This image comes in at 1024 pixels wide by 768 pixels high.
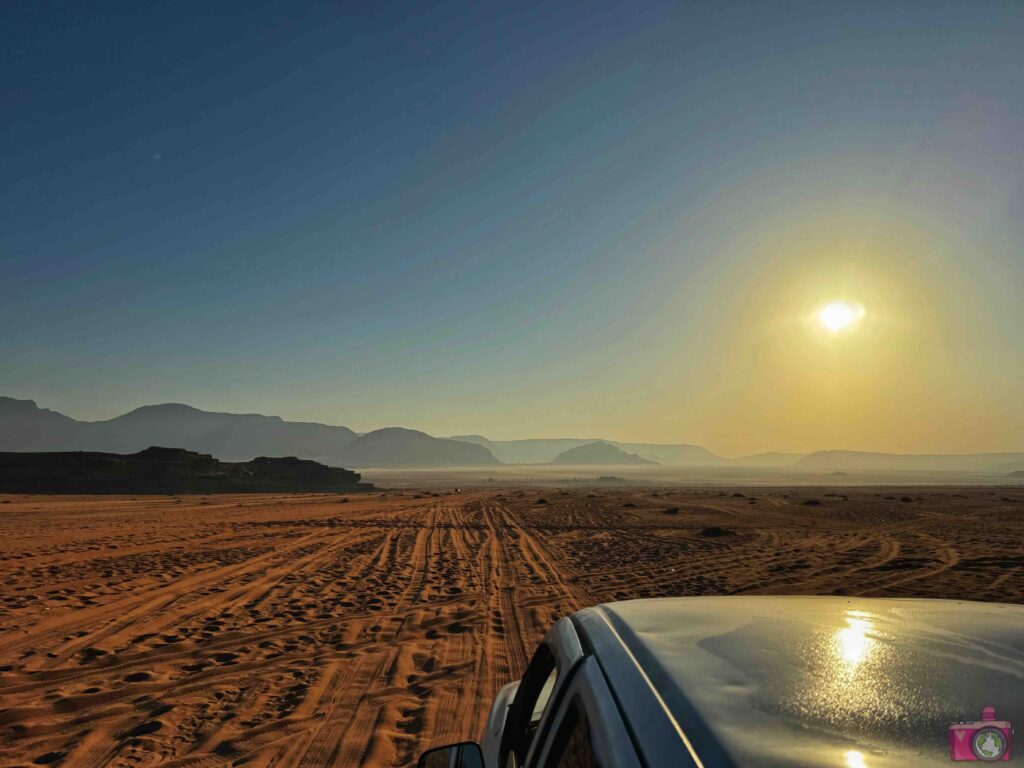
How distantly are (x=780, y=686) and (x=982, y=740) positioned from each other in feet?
1.26

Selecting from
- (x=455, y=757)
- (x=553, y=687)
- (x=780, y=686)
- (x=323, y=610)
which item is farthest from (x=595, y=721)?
(x=323, y=610)

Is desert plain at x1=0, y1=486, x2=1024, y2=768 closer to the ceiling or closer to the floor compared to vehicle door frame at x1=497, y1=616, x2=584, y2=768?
closer to the floor

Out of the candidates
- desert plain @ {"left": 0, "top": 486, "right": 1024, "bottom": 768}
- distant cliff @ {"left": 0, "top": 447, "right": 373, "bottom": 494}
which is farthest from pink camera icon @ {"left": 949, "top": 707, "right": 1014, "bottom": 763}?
distant cliff @ {"left": 0, "top": 447, "right": 373, "bottom": 494}

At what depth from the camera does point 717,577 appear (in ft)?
38.6

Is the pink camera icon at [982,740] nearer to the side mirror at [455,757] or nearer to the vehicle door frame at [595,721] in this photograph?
the vehicle door frame at [595,721]

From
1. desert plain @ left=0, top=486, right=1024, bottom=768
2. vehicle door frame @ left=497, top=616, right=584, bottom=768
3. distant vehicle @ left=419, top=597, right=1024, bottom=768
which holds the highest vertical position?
distant vehicle @ left=419, top=597, right=1024, bottom=768

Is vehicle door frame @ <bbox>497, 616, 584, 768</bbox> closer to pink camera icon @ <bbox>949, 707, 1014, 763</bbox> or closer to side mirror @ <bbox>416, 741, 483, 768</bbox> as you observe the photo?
side mirror @ <bbox>416, 741, 483, 768</bbox>

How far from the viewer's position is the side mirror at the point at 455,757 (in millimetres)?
2078

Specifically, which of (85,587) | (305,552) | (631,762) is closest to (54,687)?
(85,587)

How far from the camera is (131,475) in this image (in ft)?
195

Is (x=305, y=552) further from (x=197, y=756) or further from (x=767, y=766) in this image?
(x=767, y=766)

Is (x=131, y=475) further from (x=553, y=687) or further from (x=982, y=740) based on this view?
(x=982, y=740)

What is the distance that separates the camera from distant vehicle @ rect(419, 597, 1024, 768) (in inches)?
42.2

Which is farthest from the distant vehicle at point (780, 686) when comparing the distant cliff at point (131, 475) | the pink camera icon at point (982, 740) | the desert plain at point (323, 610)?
the distant cliff at point (131, 475)
